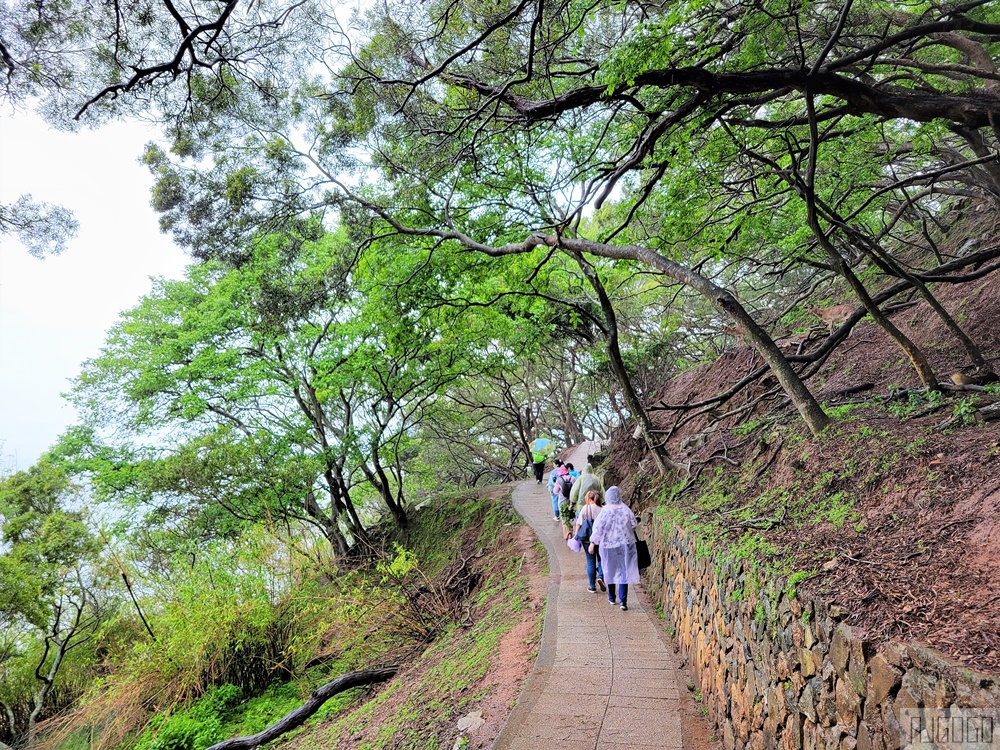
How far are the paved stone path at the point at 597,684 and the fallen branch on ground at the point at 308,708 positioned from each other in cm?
338

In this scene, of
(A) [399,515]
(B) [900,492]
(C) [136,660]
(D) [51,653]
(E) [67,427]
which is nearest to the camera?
(B) [900,492]

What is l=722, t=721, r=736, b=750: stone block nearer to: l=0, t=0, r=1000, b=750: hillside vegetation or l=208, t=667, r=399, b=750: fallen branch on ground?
l=0, t=0, r=1000, b=750: hillside vegetation

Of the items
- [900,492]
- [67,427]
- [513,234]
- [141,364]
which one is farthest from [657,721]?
[67,427]

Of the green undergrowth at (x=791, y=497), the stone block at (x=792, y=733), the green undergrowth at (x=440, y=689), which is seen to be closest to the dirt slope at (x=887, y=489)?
the green undergrowth at (x=791, y=497)

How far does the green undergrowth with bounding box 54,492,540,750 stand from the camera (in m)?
7.51

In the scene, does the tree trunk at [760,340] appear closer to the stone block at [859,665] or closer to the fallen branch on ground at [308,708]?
the stone block at [859,665]

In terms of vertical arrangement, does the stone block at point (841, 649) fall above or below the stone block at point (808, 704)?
above

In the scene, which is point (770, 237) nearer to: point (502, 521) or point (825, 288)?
point (825, 288)

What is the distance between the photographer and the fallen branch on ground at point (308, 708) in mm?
7047

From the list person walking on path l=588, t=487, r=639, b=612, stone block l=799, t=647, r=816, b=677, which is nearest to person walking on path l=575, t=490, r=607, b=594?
person walking on path l=588, t=487, r=639, b=612

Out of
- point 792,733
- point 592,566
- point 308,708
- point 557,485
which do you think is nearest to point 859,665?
point 792,733

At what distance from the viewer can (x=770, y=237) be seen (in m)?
9.34

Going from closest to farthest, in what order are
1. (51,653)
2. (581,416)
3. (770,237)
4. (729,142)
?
(729,142)
(770,237)
(51,653)
(581,416)

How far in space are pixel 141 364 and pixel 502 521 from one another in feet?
35.3
